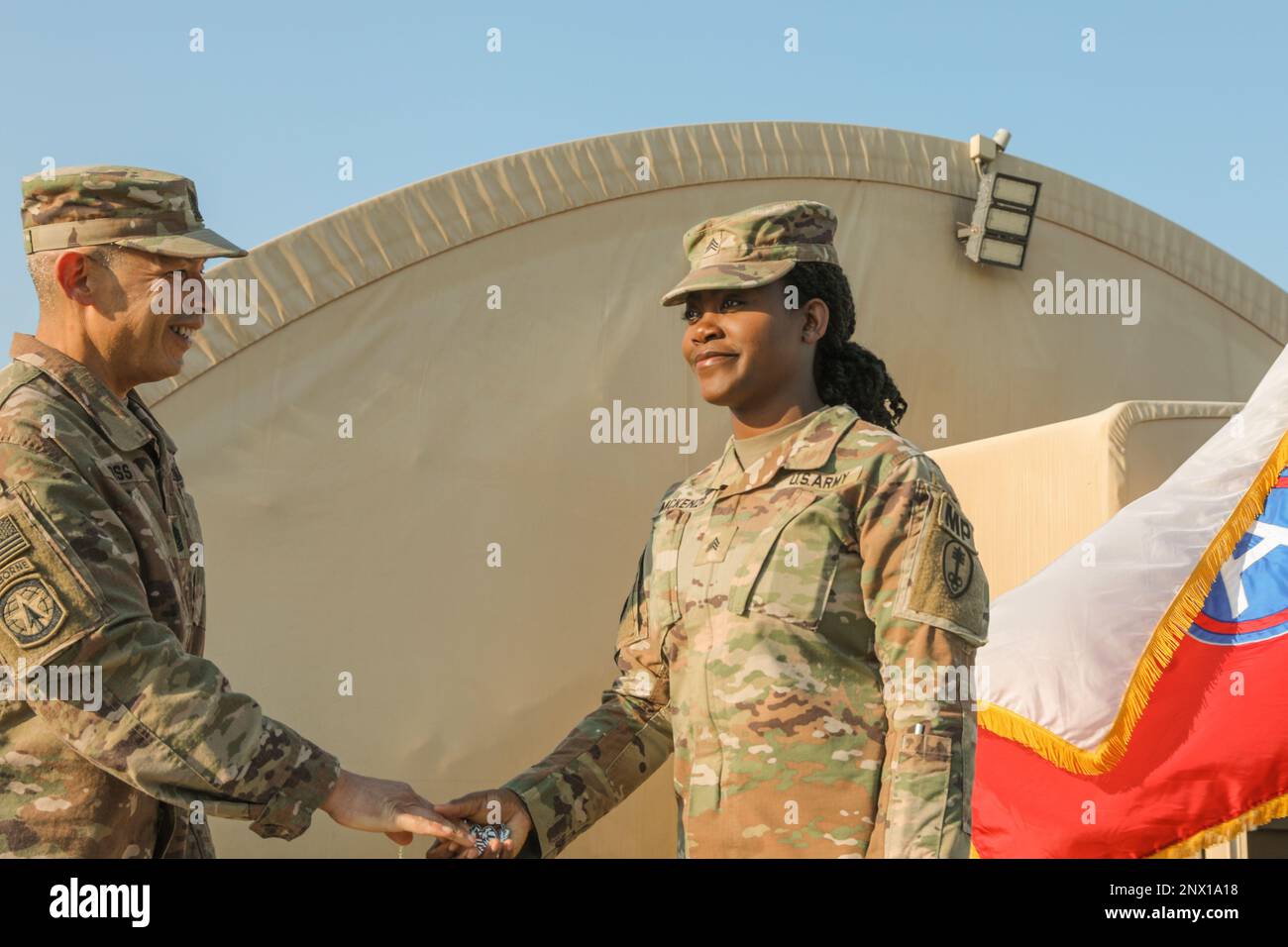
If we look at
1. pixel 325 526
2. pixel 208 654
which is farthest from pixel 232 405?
pixel 208 654

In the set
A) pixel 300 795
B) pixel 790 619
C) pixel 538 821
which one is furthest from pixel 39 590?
pixel 790 619

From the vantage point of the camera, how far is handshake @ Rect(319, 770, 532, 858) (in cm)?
291

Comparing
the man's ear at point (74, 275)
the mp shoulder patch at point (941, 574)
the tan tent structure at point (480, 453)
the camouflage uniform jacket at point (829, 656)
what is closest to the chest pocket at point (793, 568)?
the camouflage uniform jacket at point (829, 656)

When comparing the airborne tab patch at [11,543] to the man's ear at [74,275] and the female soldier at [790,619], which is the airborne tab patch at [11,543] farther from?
the female soldier at [790,619]

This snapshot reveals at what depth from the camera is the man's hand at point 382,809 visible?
2.90m

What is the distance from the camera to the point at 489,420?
598 centimetres

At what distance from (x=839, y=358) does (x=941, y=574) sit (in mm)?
680

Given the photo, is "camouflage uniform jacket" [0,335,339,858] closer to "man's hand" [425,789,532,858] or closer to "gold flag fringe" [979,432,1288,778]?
"man's hand" [425,789,532,858]

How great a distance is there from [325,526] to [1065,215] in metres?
4.30

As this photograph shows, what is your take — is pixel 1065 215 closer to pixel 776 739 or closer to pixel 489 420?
pixel 489 420

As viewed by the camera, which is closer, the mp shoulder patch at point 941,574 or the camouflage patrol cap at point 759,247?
the mp shoulder patch at point 941,574

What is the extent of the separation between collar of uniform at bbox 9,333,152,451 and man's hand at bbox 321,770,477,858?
2.55ft

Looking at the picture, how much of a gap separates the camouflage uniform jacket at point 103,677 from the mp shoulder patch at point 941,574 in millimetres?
1199
